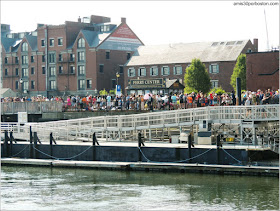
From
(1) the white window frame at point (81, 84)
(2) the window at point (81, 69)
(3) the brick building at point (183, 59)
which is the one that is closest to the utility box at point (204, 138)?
(3) the brick building at point (183, 59)

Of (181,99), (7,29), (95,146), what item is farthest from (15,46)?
(95,146)

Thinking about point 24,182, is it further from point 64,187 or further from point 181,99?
point 181,99

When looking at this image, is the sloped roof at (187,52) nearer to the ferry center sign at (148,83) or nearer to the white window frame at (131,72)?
the white window frame at (131,72)

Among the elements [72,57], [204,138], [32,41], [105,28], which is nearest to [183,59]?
[105,28]

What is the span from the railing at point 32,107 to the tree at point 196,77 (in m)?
30.8

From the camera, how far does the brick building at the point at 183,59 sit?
8800 cm

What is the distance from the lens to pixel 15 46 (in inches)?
4390

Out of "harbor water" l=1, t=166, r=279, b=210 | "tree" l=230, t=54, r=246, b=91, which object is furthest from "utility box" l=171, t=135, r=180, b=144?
"tree" l=230, t=54, r=246, b=91

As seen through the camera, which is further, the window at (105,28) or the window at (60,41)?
the window at (105,28)

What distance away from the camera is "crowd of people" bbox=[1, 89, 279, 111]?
41.6 metres

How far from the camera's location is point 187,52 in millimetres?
94312

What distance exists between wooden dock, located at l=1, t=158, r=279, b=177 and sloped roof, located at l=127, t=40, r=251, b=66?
182 feet

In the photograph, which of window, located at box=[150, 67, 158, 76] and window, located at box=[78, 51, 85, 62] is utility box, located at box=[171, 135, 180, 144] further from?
window, located at box=[78, 51, 85, 62]

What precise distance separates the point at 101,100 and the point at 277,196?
29.9m
